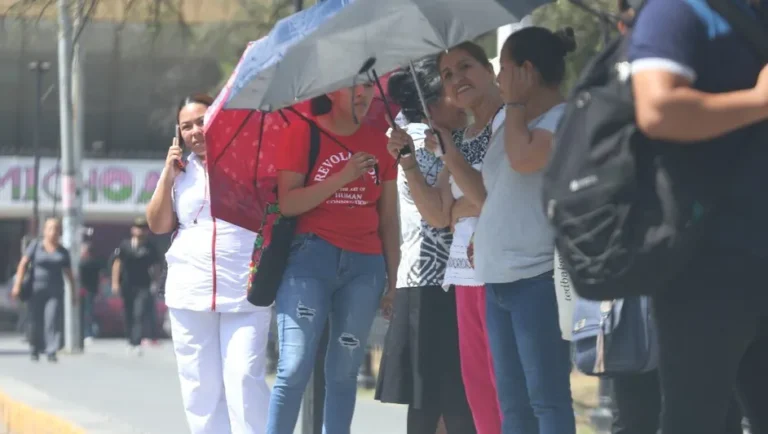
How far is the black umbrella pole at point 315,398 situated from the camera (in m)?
6.86

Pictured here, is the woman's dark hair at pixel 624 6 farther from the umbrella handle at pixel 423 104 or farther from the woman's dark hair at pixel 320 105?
the woman's dark hair at pixel 320 105

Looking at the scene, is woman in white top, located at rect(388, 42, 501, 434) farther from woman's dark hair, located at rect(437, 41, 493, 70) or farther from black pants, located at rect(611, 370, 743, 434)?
black pants, located at rect(611, 370, 743, 434)

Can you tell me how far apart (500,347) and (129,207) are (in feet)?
97.7

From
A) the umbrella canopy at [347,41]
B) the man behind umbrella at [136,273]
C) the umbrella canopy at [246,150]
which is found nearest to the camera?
the umbrella canopy at [347,41]

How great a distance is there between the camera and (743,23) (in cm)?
328

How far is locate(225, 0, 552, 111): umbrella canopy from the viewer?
546 cm

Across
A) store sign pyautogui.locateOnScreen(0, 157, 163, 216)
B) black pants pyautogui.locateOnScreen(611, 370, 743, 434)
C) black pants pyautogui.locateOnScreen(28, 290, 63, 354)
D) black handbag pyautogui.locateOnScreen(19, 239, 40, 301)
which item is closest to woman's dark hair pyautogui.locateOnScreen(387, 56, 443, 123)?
black pants pyautogui.locateOnScreen(611, 370, 743, 434)

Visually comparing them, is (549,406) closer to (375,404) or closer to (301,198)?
(301,198)

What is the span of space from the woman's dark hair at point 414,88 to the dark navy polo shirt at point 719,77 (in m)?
2.79

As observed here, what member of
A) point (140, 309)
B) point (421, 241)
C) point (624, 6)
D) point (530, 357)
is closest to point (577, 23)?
point (421, 241)

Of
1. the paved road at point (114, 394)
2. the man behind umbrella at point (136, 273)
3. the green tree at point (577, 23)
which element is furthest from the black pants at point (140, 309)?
the green tree at point (577, 23)

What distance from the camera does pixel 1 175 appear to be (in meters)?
33.7

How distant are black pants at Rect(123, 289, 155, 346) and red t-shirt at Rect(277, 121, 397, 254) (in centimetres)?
1458

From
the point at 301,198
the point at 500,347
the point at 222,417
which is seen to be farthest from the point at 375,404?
the point at 500,347
